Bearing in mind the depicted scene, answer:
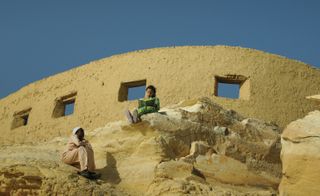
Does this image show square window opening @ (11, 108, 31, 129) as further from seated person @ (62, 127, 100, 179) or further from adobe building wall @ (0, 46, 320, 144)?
seated person @ (62, 127, 100, 179)

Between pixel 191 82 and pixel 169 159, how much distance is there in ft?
30.4

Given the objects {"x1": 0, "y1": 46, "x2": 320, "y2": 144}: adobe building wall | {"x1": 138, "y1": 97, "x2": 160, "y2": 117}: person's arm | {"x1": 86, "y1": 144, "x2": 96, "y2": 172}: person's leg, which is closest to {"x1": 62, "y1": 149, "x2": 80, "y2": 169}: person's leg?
{"x1": 86, "y1": 144, "x2": 96, "y2": 172}: person's leg

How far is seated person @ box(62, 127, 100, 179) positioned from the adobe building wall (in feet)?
28.9

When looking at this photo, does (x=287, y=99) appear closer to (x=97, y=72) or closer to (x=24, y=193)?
(x=97, y=72)

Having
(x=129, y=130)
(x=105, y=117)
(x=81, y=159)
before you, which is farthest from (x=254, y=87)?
(x=81, y=159)

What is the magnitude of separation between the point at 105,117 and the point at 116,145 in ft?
29.7

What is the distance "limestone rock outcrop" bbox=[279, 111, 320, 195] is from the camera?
6141 mm

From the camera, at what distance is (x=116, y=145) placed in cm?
808

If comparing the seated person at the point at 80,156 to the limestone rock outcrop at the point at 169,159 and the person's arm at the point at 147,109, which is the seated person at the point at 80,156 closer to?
the limestone rock outcrop at the point at 169,159

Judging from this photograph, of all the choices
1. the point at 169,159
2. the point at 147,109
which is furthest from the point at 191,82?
the point at 169,159

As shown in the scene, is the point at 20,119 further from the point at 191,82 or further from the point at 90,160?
the point at 90,160

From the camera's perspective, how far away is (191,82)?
54.9ft

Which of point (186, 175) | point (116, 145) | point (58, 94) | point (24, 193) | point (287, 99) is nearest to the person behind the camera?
point (24, 193)

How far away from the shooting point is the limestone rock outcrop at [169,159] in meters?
6.78
